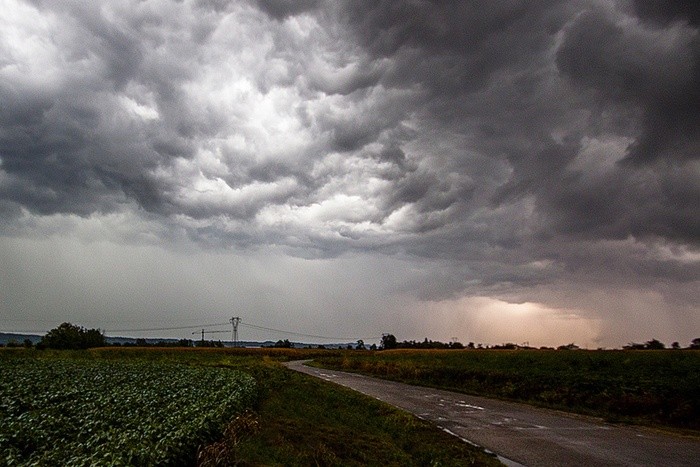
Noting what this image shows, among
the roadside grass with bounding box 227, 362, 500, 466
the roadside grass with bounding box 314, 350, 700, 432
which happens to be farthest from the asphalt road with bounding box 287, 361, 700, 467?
→ the roadside grass with bounding box 314, 350, 700, 432

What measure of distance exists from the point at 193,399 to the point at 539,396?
806 inches

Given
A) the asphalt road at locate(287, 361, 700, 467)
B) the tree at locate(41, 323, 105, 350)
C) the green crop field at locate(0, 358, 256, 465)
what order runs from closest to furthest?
the green crop field at locate(0, 358, 256, 465) < the asphalt road at locate(287, 361, 700, 467) < the tree at locate(41, 323, 105, 350)

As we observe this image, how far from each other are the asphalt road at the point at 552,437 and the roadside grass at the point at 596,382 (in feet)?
10.3

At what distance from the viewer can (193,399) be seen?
19.5m

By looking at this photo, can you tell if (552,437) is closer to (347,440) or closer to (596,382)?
(347,440)

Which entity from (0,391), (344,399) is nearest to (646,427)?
(344,399)

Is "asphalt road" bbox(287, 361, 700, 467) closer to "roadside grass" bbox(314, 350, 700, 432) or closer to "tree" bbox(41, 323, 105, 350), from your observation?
"roadside grass" bbox(314, 350, 700, 432)

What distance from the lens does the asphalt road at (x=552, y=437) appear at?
14.2 metres

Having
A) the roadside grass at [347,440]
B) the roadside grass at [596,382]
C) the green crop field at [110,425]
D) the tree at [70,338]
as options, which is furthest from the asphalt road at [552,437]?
the tree at [70,338]

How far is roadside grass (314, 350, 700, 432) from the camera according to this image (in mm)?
24109

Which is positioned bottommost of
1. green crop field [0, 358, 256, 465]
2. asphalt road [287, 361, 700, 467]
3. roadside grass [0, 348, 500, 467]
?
asphalt road [287, 361, 700, 467]

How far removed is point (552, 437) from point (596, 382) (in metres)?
Answer: 14.5

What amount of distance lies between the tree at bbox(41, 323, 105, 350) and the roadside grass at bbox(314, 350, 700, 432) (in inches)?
3752

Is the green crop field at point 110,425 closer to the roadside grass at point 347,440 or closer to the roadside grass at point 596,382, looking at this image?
the roadside grass at point 347,440
